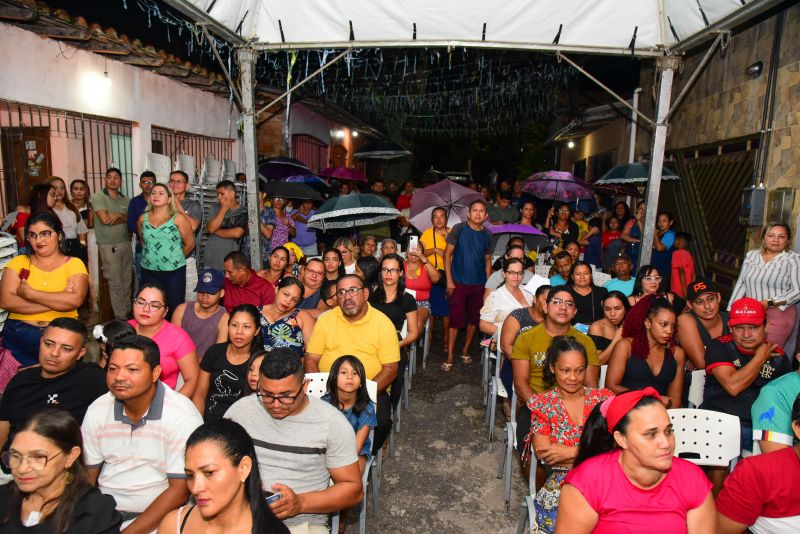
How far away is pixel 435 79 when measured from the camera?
1521 cm

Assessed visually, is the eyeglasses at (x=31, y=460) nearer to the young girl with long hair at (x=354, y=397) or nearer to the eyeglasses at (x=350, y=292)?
the young girl with long hair at (x=354, y=397)

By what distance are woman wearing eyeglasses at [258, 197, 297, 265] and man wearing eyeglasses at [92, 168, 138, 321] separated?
1694 millimetres

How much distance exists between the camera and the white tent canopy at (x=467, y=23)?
21.7 ft

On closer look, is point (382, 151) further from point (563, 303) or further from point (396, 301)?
point (563, 303)

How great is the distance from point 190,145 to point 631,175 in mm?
7589

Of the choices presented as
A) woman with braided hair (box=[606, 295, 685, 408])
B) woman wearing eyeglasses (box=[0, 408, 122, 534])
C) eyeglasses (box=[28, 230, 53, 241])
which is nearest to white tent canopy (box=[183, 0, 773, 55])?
eyeglasses (box=[28, 230, 53, 241])

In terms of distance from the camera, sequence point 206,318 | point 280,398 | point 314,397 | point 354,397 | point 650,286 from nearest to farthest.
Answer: point 280,398 < point 314,397 < point 354,397 < point 206,318 < point 650,286

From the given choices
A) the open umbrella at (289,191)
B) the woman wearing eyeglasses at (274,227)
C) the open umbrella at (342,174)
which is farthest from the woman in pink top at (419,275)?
the open umbrella at (342,174)

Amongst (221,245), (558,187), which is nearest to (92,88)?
(221,245)

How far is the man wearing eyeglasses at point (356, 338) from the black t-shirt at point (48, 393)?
62.4 inches

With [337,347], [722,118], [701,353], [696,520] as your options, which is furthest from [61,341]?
[722,118]

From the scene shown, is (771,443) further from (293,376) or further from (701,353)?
(293,376)

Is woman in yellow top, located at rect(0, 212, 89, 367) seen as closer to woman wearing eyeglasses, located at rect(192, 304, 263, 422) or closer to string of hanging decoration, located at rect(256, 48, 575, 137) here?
woman wearing eyeglasses, located at rect(192, 304, 263, 422)

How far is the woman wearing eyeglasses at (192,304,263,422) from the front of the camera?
3.97 meters
